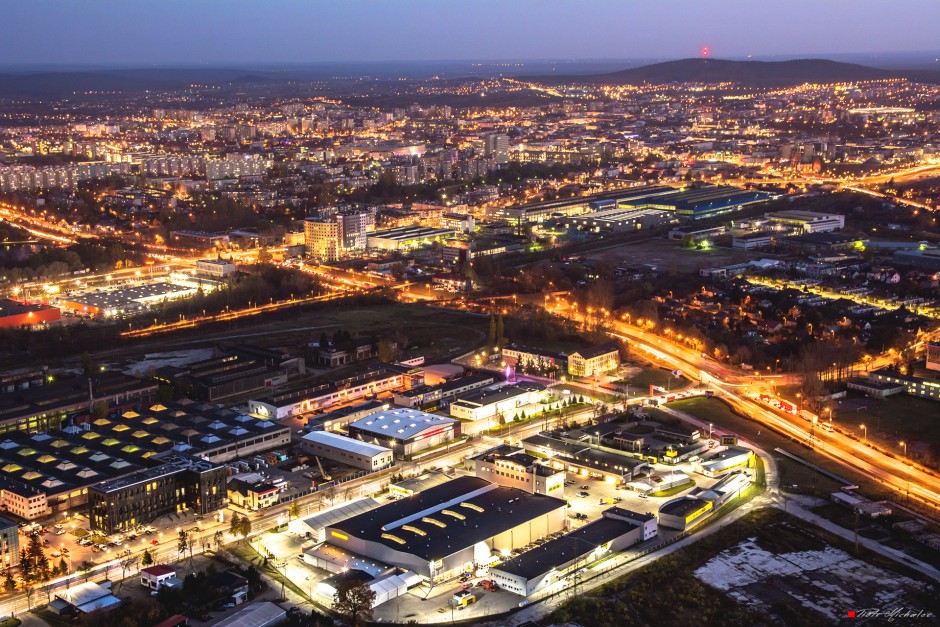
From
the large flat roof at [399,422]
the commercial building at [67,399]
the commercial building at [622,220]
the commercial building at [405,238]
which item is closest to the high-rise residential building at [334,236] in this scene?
the commercial building at [405,238]

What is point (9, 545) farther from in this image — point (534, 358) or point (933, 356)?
point (933, 356)

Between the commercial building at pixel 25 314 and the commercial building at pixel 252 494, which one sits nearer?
the commercial building at pixel 252 494

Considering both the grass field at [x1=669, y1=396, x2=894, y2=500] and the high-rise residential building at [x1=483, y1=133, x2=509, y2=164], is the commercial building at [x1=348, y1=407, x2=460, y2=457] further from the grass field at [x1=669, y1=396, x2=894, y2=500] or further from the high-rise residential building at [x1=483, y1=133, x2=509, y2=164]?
the high-rise residential building at [x1=483, y1=133, x2=509, y2=164]

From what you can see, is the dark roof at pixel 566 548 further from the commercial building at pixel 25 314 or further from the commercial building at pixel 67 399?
the commercial building at pixel 25 314

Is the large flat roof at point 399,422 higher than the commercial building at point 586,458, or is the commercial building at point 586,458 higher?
the large flat roof at point 399,422

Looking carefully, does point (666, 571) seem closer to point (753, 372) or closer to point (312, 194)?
point (753, 372)

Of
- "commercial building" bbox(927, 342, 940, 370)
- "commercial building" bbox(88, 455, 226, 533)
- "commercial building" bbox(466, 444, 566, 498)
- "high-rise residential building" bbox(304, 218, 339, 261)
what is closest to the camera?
"commercial building" bbox(88, 455, 226, 533)

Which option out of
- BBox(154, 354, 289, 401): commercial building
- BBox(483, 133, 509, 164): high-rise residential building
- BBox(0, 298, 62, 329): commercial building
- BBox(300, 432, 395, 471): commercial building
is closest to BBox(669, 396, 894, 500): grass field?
BBox(300, 432, 395, 471): commercial building
